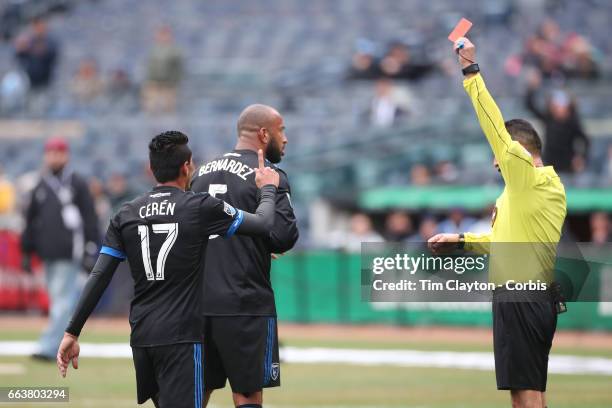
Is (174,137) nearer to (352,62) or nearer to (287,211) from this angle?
(287,211)

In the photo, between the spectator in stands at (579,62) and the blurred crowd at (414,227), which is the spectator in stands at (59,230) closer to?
the blurred crowd at (414,227)

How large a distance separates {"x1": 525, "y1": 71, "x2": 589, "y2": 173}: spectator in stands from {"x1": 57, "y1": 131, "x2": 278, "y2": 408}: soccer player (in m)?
12.1

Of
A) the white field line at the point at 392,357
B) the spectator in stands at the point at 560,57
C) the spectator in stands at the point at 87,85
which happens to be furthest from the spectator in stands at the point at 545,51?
the spectator in stands at the point at 87,85

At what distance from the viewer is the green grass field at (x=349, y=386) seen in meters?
11.5

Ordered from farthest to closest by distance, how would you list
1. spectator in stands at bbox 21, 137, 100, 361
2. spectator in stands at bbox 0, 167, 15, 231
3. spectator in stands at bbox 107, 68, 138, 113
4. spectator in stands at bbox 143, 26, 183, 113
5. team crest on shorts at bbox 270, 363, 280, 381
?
spectator in stands at bbox 107, 68, 138, 113
spectator in stands at bbox 143, 26, 183, 113
spectator in stands at bbox 0, 167, 15, 231
spectator in stands at bbox 21, 137, 100, 361
team crest on shorts at bbox 270, 363, 280, 381

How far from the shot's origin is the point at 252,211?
7992 mm

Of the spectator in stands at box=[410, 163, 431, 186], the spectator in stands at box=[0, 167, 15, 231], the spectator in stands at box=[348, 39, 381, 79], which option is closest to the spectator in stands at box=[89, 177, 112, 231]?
the spectator in stands at box=[0, 167, 15, 231]

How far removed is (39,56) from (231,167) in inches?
784

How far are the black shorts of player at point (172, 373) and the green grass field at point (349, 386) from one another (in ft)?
13.4

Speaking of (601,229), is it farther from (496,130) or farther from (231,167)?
(231,167)

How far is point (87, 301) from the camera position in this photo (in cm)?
717

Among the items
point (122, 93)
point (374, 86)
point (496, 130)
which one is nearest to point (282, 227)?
point (496, 130)

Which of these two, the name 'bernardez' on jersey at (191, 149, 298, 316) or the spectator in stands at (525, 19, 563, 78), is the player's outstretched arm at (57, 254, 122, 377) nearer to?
the name 'bernardez' on jersey at (191, 149, 298, 316)

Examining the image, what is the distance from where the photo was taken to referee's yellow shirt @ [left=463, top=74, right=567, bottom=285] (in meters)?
7.59
